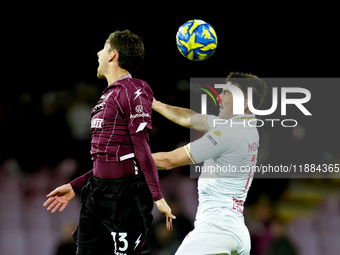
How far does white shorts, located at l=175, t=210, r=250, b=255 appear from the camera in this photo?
9.69 ft

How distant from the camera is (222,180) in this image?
3166 millimetres

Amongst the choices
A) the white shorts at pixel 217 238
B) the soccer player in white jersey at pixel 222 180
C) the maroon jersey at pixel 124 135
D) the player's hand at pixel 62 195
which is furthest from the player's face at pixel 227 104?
the player's hand at pixel 62 195

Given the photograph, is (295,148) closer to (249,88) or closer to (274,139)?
(274,139)

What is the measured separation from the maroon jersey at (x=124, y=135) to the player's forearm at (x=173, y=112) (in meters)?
1.10

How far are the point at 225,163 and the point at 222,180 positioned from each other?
0.46ft

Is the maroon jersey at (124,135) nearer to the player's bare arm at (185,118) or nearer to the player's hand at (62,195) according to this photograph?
the player's hand at (62,195)

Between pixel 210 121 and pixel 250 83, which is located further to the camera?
pixel 210 121

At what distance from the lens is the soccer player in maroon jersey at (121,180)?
2.57m

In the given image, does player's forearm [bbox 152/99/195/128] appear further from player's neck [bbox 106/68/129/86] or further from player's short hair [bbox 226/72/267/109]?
player's neck [bbox 106/68/129/86]

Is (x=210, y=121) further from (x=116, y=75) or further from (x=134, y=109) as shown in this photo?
(x=134, y=109)

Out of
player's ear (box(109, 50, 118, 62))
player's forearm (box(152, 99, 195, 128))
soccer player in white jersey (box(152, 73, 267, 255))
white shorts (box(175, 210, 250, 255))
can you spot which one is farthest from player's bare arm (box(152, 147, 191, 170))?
player's ear (box(109, 50, 118, 62))

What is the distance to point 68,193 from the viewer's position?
2.96 metres

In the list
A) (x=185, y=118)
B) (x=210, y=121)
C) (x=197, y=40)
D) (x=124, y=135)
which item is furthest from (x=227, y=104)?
(x=124, y=135)

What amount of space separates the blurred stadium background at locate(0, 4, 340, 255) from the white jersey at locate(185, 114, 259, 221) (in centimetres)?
225
